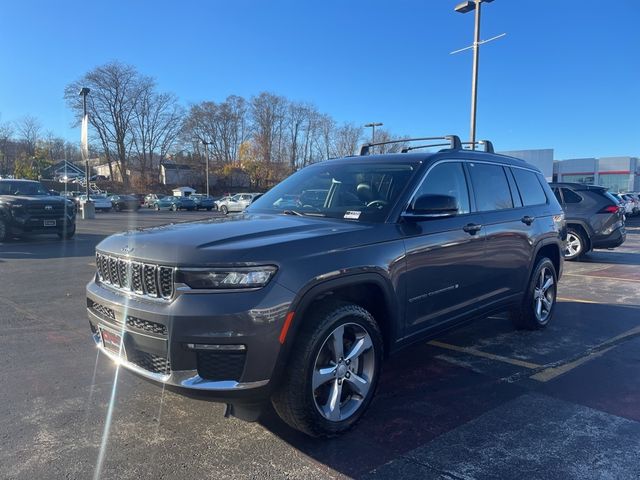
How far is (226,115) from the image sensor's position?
90.1 metres

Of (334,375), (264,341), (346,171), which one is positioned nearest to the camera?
(264,341)

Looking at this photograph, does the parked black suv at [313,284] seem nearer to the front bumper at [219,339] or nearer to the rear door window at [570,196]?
the front bumper at [219,339]

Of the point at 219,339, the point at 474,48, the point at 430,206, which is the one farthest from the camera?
the point at 474,48

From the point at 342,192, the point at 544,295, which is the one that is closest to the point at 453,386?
the point at 342,192

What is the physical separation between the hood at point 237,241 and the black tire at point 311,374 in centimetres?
41

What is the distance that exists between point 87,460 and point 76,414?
2.24ft

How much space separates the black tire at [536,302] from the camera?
5406 millimetres

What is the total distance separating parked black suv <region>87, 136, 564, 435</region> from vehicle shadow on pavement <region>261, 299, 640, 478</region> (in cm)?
21

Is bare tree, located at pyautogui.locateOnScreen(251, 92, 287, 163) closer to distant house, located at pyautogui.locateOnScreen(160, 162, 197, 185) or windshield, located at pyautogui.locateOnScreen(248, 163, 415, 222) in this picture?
distant house, located at pyautogui.locateOnScreen(160, 162, 197, 185)

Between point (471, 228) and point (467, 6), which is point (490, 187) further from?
point (467, 6)

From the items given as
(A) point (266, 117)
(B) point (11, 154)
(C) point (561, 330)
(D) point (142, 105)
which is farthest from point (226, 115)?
(C) point (561, 330)

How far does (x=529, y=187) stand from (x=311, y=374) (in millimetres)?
3913

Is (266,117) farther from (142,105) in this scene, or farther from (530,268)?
(530,268)

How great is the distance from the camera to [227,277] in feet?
8.92
